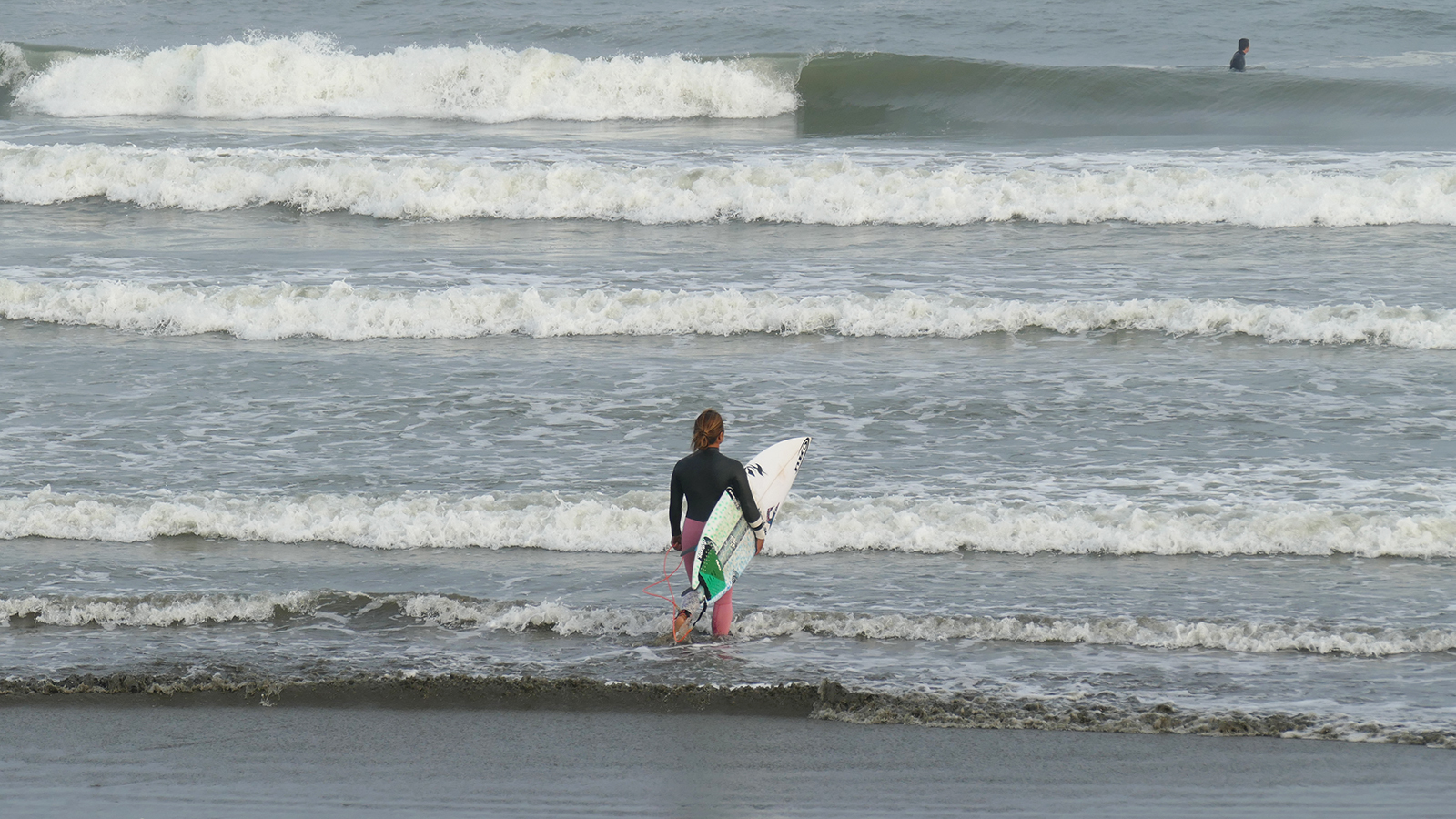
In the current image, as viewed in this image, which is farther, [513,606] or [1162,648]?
[513,606]

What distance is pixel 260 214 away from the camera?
1964 centimetres

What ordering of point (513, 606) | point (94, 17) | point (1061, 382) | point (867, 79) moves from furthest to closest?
point (94, 17)
point (867, 79)
point (1061, 382)
point (513, 606)

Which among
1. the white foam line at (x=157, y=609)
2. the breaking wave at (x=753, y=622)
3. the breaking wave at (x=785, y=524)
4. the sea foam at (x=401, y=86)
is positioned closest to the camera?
the breaking wave at (x=753, y=622)

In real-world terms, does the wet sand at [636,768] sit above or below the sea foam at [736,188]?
below

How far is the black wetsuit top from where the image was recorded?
7.05m

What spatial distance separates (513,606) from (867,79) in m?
21.9

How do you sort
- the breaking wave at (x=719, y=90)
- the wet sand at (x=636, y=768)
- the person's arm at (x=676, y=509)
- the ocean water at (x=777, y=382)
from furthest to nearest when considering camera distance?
the breaking wave at (x=719, y=90) < the person's arm at (x=676, y=509) < the ocean water at (x=777, y=382) < the wet sand at (x=636, y=768)

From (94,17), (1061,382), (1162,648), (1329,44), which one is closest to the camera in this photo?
(1162,648)

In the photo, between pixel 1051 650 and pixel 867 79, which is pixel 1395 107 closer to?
pixel 867 79

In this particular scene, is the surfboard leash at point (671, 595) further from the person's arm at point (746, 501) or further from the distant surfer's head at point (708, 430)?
the distant surfer's head at point (708, 430)

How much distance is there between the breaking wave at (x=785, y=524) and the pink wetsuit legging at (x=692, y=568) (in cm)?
135

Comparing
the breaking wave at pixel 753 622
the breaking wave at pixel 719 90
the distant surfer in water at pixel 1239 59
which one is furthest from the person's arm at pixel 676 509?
the distant surfer in water at pixel 1239 59

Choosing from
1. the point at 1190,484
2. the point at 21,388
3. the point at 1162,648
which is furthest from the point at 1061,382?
the point at 21,388

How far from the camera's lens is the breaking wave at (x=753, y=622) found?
6.98 meters
